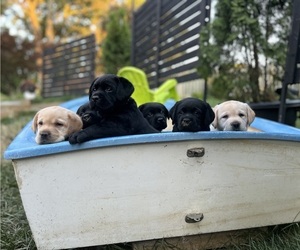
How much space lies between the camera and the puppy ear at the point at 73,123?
2.12 m

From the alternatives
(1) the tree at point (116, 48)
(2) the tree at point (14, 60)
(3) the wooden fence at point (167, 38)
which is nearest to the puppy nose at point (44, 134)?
(3) the wooden fence at point (167, 38)

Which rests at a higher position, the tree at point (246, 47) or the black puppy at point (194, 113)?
the tree at point (246, 47)

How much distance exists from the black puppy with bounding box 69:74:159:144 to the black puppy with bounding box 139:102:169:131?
573mm

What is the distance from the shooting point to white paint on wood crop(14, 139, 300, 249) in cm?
191

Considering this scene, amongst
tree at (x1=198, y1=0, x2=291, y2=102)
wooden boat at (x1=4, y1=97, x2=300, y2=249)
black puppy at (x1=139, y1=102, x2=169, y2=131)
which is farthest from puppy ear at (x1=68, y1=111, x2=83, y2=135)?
tree at (x1=198, y1=0, x2=291, y2=102)

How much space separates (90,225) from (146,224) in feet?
0.94

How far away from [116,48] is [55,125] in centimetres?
903

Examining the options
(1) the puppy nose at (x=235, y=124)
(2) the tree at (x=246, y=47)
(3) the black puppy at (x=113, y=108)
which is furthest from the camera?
(2) the tree at (x=246, y=47)

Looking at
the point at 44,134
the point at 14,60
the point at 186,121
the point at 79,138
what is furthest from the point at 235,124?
the point at 14,60

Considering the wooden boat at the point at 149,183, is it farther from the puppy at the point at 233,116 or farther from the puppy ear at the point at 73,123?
the puppy at the point at 233,116

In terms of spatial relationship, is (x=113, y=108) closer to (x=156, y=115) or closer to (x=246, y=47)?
(x=156, y=115)

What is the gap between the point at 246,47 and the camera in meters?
3.86

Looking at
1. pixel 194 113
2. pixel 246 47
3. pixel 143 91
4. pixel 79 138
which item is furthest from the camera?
pixel 143 91

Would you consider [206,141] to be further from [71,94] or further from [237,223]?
[71,94]
